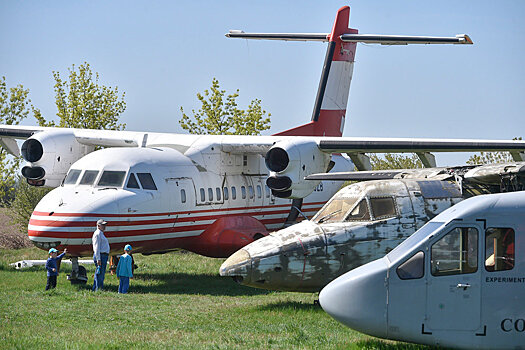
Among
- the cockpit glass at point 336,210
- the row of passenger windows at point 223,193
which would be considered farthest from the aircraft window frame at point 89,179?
the cockpit glass at point 336,210

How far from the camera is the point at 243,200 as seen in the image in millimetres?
22375

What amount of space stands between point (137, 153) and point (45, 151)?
13.0 ft

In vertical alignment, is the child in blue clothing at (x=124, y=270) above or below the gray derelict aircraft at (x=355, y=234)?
below

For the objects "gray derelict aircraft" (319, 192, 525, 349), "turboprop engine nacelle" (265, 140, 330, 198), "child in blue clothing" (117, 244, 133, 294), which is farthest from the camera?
"turboprop engine nacelle" (265, 140, 330, 198)

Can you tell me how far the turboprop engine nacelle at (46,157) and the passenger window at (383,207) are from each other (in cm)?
1180

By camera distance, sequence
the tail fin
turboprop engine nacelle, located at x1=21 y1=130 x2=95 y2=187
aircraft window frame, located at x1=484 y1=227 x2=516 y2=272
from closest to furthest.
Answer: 1. aircraft window frame, located at x1=484 y1=227 x2=516 y2=272
2. turboprop engine nacelle, located at x1=21 y1=130 x2=95 y2=187
3. the tail fin

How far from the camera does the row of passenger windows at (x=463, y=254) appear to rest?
9.75m

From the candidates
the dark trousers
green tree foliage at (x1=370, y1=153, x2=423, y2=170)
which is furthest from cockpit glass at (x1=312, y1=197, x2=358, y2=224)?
green tree foliage at (x1=370, y1=153, x2=423, y2=170)

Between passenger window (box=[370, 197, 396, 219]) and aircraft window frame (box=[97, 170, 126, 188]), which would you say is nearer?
passenger window (box=[370, 197, 396, 219])

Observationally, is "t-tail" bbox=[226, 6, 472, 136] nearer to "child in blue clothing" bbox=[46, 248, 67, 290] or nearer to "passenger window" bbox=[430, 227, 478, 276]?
"child in blue clothing" bbox=[46, 248, 67, 290]

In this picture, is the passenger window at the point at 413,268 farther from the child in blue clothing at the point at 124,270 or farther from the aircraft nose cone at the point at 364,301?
the child in blue clothing at the point at 124,270

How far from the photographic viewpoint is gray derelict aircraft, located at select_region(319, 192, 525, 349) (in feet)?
31.4

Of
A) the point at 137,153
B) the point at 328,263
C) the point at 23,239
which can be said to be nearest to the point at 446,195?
the point at 328,263

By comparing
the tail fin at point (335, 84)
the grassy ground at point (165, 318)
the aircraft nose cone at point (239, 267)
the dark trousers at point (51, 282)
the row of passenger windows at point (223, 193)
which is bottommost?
the grassy ground at point (165, 318)
